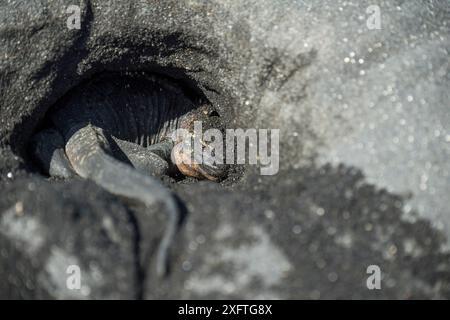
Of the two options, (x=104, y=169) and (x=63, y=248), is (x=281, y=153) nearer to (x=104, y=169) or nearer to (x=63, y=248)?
(x=104, y=169)

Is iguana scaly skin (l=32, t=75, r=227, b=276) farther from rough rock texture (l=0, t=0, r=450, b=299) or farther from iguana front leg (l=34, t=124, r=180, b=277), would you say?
rough rock texture (l=0, t=0, r=450, b=299)

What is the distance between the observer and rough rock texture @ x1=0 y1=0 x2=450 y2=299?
76.1 inches

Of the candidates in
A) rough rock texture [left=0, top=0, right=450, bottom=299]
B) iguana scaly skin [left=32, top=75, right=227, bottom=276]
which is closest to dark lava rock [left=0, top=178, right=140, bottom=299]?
rough rock texture [left=0, top=0, right=450, bottom=299]

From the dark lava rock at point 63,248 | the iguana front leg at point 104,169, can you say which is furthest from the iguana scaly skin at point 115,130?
the dark lava rock at point 63,248

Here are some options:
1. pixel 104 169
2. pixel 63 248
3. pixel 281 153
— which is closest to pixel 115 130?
pixel 104 169

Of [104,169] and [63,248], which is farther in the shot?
[104,169]

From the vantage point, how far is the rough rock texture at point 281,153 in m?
1.93

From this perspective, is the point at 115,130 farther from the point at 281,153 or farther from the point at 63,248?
the point at 63,248

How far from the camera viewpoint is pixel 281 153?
89.0 inches

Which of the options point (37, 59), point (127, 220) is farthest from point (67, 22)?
point (127, 220)

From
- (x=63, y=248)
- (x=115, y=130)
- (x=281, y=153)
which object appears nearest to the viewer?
(x=63, y=248)

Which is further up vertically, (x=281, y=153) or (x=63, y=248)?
(x=281, y=153)

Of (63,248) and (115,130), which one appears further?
(115,130)

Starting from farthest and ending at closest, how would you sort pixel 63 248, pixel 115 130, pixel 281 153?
pixel 115 130
pixel 281 153
pixel 63 248
